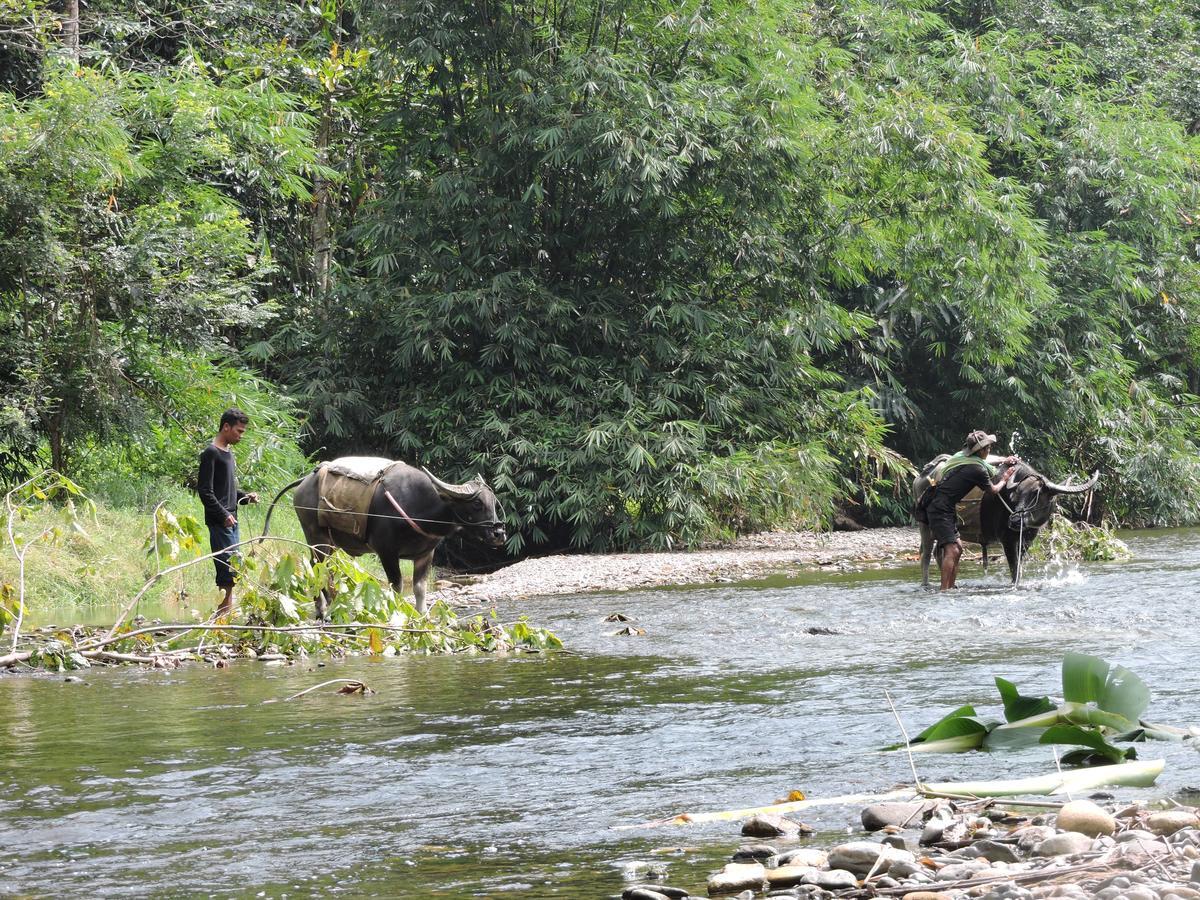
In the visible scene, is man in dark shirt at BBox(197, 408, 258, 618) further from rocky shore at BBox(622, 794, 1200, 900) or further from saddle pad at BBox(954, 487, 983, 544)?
saddle pad at BBox(954, 487, 983, 544)

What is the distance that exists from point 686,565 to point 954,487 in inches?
201

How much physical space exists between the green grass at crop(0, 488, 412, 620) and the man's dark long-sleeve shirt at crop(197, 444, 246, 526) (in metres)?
2.13

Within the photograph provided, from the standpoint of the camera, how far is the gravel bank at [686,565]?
1599 cm

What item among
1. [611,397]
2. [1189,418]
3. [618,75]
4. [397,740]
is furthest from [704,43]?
[397,740]

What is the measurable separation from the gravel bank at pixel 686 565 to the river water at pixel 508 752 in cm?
461

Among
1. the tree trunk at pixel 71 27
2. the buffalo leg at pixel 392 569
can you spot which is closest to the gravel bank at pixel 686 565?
the buffalo leg at pixel 392 569

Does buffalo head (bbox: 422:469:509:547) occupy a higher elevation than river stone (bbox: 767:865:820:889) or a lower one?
higher

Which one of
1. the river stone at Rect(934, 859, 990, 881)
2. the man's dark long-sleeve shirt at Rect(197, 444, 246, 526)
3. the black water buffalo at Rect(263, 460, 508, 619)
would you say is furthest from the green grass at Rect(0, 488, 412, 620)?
the river stone at Rect(934, 859, 990, 881)

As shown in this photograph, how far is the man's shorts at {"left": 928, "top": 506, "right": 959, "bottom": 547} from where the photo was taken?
1318 centimetres

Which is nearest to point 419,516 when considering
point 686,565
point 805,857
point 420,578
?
point 420,578

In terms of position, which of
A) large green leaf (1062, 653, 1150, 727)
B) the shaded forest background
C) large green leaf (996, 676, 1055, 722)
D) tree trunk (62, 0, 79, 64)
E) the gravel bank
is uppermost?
tree trunk (62, 0, 79, 64)

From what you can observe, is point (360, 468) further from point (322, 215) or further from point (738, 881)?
point (322, 215)

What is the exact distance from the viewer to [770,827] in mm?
4660

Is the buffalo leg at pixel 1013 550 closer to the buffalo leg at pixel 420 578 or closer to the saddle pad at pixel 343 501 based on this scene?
the buffalo leg at pixel 420 578
